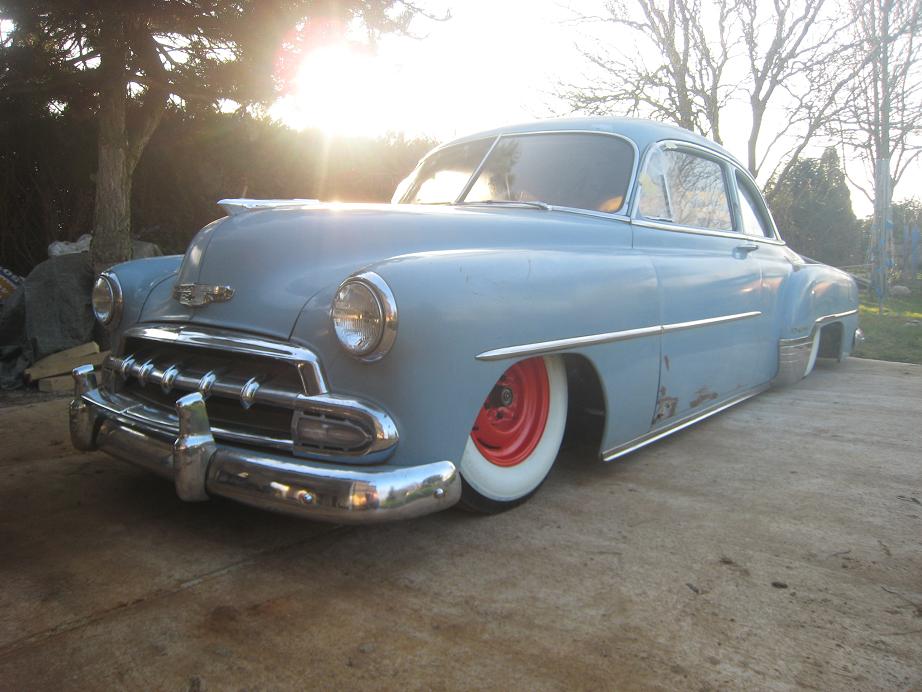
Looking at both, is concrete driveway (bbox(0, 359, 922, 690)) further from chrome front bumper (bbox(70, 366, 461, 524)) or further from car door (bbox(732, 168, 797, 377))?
car door (bbox(732, 168, 797, 377))

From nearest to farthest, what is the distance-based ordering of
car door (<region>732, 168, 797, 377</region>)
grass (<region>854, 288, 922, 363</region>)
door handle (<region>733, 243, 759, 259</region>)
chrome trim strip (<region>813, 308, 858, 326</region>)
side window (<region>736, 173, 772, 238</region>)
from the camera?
door handle (<region>733, 243, 759, 259</region>) < car door (<region>732, 168, 797, 377</region>) < side window (<region>736, 173, 772, 238</region>) < chrome trim strip (<region>813, 308, 858, 326</region>) < grass (<region>854, 288, 922, 363</region>)

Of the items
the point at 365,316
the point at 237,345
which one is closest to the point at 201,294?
the point at 237,345

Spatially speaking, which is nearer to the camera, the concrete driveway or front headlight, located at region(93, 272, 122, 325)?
the concrete driveway

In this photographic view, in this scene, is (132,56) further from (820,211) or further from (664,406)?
(820,211)

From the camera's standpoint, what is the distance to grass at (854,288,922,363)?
621 centimetres

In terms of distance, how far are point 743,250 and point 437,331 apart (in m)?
2.39

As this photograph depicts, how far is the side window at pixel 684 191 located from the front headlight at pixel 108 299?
81.8 inches

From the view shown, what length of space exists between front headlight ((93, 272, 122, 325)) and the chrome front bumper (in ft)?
2.45

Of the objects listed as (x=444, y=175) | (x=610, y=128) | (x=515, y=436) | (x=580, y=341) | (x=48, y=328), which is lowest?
(x=515, y=436)

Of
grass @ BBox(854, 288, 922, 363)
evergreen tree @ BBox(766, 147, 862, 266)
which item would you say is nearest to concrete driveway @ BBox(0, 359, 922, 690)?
grass @ BBox(854, 288, 922, 363)

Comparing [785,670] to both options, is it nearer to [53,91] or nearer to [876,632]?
[876,632]

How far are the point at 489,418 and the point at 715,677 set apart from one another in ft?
3.46

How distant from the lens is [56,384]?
4.32 meters

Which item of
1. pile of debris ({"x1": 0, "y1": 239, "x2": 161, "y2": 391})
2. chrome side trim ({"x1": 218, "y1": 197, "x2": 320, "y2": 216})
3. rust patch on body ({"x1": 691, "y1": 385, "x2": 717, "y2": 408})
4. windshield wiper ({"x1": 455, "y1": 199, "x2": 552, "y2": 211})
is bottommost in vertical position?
rust patch on body ({"x1": 691, "y1": 385, "x2": 717, "y2": 408})
